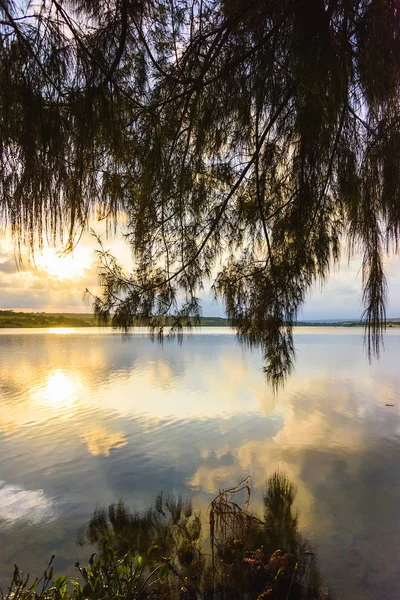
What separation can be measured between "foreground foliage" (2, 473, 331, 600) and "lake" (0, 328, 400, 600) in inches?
5.9

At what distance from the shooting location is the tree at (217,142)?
136 cm

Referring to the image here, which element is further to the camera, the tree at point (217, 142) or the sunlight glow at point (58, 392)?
the sunlight glow at point (58, 392)

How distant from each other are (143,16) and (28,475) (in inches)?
168

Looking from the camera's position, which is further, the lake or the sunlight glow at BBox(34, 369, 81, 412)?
the sunlight glow at BBox(34, 369, 81, 412)

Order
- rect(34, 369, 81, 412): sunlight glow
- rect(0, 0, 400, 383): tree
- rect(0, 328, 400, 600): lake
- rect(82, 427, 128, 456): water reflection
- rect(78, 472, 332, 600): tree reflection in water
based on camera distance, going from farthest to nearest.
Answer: rect(34, 369, 81, 412): sunlight glow → rect(82, 427, 128, 456): water reflection → rect(0, 328, 400, 600): lake → rect(78, 472, 332, 600): tree reflection in water → rect(0, 0, 400, 383): tree

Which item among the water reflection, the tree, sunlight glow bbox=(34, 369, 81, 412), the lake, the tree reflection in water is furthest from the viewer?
sunlight glow bbox=(34, 369, 81, 412)

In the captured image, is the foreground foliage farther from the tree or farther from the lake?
the tree

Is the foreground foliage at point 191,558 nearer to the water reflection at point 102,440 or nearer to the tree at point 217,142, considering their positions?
the tree at point 217,142

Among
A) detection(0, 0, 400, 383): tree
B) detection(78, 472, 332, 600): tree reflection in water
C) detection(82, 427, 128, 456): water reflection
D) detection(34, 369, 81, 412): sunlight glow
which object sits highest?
detection(0, 0, 400, 383): tree

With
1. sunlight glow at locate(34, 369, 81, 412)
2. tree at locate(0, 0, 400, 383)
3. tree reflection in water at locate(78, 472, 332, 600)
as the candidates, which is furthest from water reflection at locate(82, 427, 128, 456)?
tree at locate(0, 0, 400, 383)

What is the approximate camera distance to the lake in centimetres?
288

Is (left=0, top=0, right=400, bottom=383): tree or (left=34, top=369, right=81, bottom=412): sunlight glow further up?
(left=0, top=0, right=400, bottom=383): tree

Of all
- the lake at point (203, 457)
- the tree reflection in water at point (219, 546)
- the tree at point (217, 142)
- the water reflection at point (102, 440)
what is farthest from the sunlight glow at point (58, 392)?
the tree at point (217, 142)

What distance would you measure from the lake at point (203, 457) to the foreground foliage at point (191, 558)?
0.49ft
